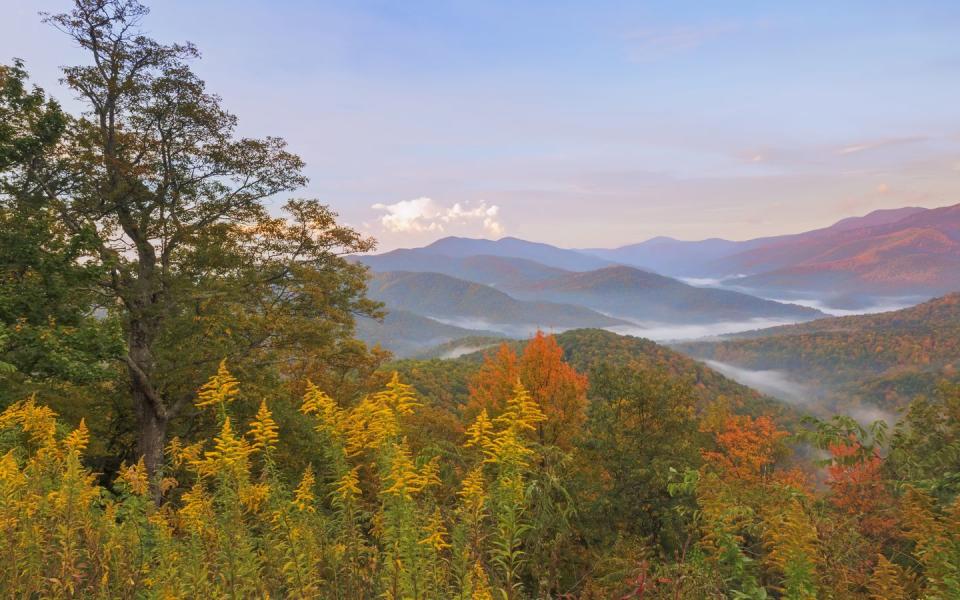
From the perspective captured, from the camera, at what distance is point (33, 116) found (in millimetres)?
11875

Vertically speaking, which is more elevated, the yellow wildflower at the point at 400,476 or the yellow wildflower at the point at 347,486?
the yellow wildflower at the point at 400,476

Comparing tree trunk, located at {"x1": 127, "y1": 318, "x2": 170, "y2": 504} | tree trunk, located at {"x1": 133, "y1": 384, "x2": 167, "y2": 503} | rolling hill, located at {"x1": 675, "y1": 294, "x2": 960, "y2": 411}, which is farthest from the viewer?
rolling hill, located at {"x1": 675, "y1": 294, "x2": 960, "y2": 411}

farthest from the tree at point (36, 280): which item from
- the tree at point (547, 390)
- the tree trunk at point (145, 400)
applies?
the tree at point (547, 390)

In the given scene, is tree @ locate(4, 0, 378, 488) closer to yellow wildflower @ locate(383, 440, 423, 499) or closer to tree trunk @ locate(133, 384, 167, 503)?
tree trunk @ locate(133, 384, 167, 503)

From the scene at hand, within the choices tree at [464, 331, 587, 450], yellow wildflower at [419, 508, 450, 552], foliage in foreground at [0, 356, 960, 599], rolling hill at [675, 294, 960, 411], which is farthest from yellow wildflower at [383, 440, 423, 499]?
rolling hill at [675, 294, 960, 411]

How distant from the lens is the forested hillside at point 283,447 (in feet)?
11.5

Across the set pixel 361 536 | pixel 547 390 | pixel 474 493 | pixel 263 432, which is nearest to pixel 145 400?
pixel 263 432

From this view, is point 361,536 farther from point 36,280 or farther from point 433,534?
point 36,280

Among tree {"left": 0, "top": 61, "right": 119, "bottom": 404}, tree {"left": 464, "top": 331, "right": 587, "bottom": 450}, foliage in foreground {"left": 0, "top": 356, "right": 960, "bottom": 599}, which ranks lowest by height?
tree {"left": 464, "top": 331, "right": 587, "bottom": 450}

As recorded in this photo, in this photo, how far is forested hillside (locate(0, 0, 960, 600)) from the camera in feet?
11.5

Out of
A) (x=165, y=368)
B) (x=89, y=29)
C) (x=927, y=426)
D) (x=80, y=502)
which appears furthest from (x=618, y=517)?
(x=89, y=29)

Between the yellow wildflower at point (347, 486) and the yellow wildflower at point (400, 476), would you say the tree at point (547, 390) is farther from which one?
the yellow wildflower at point (400, 476)

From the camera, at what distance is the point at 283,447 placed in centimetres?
1432

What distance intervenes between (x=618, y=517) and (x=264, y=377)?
11.9 metres
